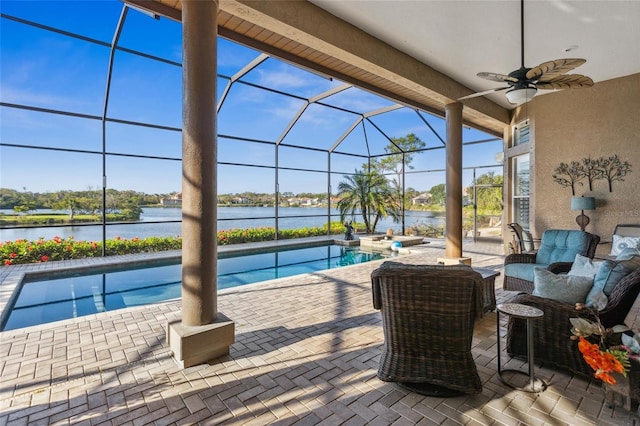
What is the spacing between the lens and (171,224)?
10062 mm

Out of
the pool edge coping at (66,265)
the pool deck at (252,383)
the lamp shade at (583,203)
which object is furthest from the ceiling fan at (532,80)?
the pool edge coping at (66,265)

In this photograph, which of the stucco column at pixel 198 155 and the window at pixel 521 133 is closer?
the stucco column at pixel 198 155

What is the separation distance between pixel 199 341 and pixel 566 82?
16.0ft

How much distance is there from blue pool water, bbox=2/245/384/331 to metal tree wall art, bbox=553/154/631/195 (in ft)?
16.6


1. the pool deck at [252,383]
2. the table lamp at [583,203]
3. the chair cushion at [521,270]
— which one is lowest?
the pool deck at [252,383]

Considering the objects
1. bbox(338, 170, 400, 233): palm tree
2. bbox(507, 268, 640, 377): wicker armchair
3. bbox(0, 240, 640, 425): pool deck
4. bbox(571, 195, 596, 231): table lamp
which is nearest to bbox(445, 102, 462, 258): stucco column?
bbox(571, 195, 596, 231): table lamp

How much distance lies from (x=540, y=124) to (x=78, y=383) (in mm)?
9478

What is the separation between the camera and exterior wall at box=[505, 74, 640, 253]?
20.9ft

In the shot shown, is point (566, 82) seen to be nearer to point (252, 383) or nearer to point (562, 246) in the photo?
point (562, 246)

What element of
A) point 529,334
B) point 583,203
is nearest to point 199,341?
point 529,334

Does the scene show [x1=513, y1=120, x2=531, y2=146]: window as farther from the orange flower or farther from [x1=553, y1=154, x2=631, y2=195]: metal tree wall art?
the orange flower

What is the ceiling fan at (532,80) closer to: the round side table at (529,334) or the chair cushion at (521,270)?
the chair cushion at (521,270)

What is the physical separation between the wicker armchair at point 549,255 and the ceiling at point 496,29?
2.77m

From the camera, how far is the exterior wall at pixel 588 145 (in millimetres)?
6363
